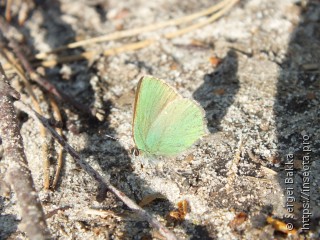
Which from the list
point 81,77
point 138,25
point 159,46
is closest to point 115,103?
point 81,77

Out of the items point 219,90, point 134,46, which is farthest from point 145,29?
point 219,90

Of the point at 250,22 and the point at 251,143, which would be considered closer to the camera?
the point at 251,143

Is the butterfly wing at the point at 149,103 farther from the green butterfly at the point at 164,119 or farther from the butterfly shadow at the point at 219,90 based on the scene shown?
the butterfly shadow at the point at 219,90

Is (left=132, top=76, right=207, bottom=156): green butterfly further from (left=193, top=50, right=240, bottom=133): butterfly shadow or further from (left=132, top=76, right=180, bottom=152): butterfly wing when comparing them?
(left=193, top=50, right=240, bottom=133): butterfly shadow

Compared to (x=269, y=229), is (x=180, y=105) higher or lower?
higher

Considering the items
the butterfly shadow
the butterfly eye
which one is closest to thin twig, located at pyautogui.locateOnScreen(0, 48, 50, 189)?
the butterfly eye

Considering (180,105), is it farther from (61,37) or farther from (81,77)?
(61,37)

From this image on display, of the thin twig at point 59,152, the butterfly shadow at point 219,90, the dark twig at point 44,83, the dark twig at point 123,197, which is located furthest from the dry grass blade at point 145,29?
the dark twig at point 123,197
